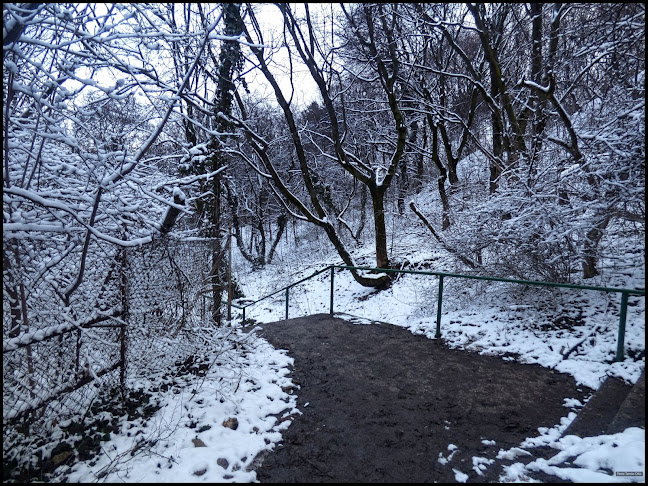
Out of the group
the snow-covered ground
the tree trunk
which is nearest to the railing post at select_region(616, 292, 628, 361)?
the snow-covered ground

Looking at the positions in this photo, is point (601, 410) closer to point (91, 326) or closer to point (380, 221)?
point (91, 326)

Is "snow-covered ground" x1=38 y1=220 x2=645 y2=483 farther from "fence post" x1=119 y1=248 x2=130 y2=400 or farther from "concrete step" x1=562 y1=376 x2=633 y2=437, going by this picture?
"fence post" x1=119 y1=248 x2=130 y2=400

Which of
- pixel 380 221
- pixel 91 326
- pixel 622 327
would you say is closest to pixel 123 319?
pixel 91 326

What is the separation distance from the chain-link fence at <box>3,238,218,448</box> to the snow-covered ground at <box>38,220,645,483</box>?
0.50 metres

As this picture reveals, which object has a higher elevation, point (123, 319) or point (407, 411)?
point (123, 319)

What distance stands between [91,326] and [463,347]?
463cm

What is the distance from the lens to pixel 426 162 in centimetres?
1755

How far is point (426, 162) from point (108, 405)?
55.5 feet

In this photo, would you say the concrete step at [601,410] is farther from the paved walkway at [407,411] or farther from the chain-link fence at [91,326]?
the chain-link fence at [91,326]

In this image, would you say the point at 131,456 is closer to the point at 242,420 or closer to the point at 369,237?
the point at 242,420

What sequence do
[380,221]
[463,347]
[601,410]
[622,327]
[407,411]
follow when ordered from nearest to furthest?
[601,410], [407,411], [622,327], [463,347], [380,221]

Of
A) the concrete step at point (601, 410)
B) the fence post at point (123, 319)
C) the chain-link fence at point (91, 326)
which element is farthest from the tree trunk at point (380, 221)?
the fence post at point (123, 319)

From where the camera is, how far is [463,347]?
5.05 meters

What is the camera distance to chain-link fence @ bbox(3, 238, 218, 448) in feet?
8.66
